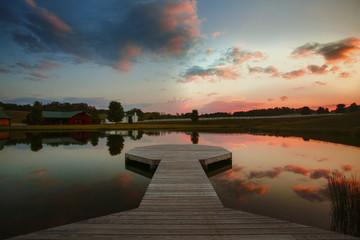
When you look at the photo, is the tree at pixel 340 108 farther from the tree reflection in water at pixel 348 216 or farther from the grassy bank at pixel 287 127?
the tree reflection in water at pixel 348 216

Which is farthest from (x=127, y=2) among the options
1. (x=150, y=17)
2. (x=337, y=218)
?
(x=337, y=218)

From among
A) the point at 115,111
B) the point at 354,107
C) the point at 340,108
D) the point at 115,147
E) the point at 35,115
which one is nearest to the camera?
the point at 115,147

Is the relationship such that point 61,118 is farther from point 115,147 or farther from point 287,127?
point 287,127

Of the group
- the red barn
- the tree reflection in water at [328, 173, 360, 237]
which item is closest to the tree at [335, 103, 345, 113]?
the tree reflection in water at [328, 173, 360, 237]

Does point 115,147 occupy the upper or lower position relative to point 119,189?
upper

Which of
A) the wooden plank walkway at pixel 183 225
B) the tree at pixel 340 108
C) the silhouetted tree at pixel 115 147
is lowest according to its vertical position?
the silhouetted tree at pixel 115 147

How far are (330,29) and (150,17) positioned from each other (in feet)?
69.7

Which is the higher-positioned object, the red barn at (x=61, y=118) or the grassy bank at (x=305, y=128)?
the red barn at (x=61, y=118)

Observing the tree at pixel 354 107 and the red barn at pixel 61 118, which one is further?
the tree at pixel 354 107

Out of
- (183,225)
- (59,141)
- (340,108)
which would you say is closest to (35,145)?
(59,141)

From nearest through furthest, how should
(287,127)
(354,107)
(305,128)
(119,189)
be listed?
(119,189)
(305,128)
(287,127)
(354,107)

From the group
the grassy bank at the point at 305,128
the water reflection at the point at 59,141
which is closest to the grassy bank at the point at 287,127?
the grassy bank at the point at 305,128

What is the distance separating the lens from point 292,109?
358ft

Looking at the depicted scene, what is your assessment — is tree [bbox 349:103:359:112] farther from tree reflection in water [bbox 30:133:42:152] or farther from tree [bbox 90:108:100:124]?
tree [bbox 90:108:100:124]
